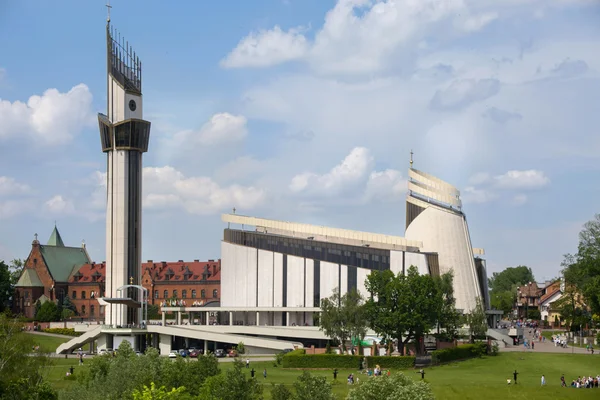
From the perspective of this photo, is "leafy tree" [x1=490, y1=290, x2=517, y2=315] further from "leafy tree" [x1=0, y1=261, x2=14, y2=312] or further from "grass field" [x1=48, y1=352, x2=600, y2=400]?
"leafy tree" [x1=0, y1=261, x2=14, y2=312]

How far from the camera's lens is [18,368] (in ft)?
174

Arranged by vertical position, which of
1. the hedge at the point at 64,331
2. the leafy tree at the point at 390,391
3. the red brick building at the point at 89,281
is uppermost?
the red brick building at the point at 89,281

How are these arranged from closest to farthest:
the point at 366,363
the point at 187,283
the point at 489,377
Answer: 1. the point at 489,377
2. the point at 366,363
3. the point at 187,283

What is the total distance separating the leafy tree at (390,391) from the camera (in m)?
39.3

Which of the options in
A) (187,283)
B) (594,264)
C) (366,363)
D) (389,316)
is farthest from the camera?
(187,283)

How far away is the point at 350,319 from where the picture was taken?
283 ft

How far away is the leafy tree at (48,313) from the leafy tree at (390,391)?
109224 millimetres

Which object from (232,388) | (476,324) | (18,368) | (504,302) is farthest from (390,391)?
(504,302)

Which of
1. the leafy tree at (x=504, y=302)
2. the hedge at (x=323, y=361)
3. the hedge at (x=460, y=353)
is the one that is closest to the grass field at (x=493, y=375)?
the hedge at (x=460, y=353)

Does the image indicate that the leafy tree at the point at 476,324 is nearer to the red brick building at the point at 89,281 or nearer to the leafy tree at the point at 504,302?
the red brick building at the point at 89,281

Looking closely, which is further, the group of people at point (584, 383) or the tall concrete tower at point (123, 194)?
the tall concrete tower at point (123, 194)

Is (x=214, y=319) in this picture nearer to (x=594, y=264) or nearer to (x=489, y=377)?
(x=594, y=264)

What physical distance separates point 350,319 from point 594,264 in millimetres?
29942

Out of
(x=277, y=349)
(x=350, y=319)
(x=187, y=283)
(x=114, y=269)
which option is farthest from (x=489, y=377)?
(x=187, y=283)
